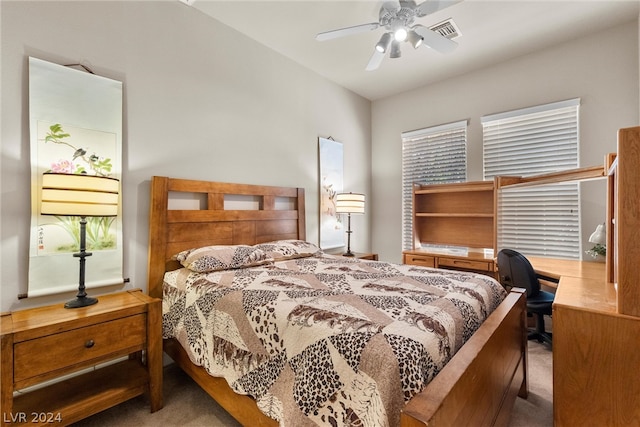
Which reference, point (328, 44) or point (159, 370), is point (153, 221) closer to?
point (159, 370)

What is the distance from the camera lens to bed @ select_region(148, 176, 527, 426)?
3.37ft

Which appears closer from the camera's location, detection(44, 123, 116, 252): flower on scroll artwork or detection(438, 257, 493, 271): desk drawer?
detection(44, 123, 116, 252): flower on scroll artwork

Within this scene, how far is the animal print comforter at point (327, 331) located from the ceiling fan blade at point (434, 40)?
1.77 metres

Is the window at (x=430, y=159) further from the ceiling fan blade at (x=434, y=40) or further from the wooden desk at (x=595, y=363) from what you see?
the wooden desk at (x=595, y=363)

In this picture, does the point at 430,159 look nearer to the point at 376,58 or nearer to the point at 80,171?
the point at 376,58

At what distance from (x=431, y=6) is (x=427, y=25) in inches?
34.6

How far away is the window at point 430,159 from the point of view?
3811 millimetres

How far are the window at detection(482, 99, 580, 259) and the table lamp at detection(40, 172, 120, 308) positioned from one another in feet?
11.8

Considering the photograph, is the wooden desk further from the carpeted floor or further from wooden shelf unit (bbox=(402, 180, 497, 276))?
wooden shelf unit (bbox=(402, 180, 497, 276))

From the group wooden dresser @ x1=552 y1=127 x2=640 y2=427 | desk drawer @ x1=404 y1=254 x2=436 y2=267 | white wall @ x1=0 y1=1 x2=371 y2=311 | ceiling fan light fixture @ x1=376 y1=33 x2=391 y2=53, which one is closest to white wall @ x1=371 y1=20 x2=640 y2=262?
desk drawer @ x1=404 y1=254 x2=436 y2=267

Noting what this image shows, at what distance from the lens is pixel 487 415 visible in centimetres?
130

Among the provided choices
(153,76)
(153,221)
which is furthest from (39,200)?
(153,76)

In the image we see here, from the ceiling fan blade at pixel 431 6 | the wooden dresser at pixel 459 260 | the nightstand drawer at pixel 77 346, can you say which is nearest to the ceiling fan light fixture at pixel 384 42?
the ceiling fan blade at pixel 431 6

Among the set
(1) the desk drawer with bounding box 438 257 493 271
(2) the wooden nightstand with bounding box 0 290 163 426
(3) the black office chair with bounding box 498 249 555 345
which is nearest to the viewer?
(2) the wooden nightstand with bounding box 0 290 163 426
